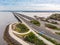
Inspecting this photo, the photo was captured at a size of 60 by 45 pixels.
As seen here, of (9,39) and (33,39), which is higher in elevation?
(33,39)

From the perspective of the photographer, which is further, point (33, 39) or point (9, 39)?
point (9, 39)

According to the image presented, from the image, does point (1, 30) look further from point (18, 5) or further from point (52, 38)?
point (18, 5)

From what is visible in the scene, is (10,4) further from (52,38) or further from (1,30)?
(52,38)

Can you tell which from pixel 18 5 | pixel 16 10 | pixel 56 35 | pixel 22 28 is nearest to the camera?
pixel 56 35

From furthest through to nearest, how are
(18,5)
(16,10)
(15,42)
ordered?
1. (18,5)
2. (16,10)
3. (15,42)

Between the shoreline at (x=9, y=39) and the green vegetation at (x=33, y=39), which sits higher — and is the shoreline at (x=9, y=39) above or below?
below

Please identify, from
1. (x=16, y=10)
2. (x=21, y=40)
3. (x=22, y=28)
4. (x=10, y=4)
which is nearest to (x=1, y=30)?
(x=22, y=28)

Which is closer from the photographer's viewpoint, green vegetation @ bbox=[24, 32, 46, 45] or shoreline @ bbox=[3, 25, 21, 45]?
green vegetation @ bbox=[24, 32, 46, 45]

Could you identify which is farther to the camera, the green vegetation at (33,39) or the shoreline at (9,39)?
the shoreline at (9,39)

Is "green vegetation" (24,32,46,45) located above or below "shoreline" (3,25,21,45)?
above

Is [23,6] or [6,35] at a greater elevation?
[23,6]

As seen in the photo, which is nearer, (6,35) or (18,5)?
(6,35)
